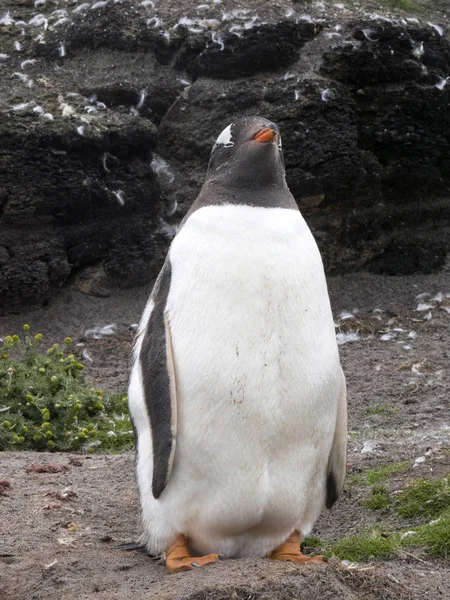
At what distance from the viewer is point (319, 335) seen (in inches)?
147

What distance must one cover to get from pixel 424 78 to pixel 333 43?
Result: 964 millimetres

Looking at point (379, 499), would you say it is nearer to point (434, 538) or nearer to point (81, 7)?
point (434, 538)

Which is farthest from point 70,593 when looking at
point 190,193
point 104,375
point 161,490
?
point 190,193

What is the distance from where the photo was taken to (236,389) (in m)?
3.56

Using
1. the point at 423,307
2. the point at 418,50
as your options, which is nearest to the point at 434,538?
the point at 423,307

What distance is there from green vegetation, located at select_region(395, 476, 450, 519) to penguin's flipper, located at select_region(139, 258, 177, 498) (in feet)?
4.79

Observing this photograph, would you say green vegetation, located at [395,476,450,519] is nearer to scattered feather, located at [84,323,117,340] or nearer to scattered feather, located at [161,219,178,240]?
scattered feather, located at [84,323,117,340]

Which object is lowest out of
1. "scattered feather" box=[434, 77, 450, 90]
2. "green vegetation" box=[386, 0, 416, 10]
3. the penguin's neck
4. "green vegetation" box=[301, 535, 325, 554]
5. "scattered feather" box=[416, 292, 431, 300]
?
"scattered feather" box=[416, 292, 431, 300]

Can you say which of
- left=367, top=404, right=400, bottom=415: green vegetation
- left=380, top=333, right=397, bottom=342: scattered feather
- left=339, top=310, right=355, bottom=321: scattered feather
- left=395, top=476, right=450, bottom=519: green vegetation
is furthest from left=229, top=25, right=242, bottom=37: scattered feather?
left=395, top=476, right=450, bottom=519: green vegetation

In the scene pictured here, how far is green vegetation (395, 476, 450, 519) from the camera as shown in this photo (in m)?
4.45

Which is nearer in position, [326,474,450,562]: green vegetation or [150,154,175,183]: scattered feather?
[326,474,450,562]: green vegetation

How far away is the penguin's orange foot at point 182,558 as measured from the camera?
139 inches

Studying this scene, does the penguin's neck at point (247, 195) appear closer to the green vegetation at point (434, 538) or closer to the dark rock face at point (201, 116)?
the green vegetation at point (434, 538)

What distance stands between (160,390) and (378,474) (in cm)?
182
